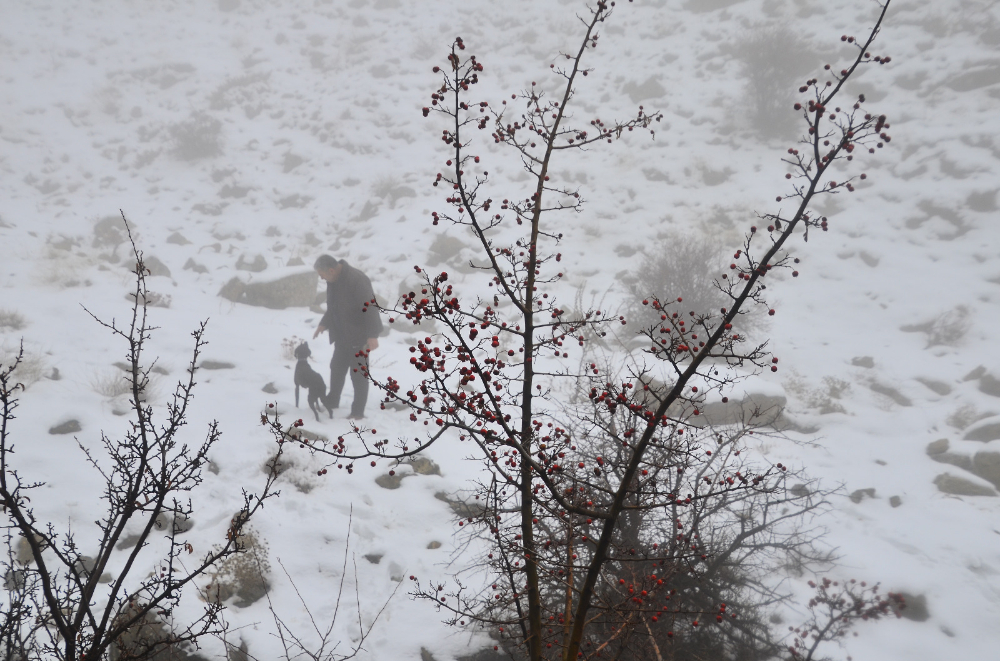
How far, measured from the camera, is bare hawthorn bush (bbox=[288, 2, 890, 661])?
1605 millimetres

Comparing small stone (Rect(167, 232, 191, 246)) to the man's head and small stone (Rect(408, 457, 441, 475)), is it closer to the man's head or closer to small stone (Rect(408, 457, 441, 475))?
the man's head

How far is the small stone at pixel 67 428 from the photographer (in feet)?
20.3

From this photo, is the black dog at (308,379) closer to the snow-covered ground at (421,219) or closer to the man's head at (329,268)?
the snow-covered ground at (421,219)

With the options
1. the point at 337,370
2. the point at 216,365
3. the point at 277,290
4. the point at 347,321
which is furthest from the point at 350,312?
the point at 277,290

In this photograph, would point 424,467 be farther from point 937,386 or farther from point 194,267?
point 194,267

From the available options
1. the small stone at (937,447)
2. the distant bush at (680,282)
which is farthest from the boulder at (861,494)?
the distant bush at (680,282)

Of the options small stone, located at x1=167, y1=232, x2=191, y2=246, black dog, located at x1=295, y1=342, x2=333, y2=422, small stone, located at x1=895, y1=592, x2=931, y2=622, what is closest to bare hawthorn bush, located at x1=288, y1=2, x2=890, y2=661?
small stone, located at x1=895, y1=592, x2=931, y2=622

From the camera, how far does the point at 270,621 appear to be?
14.8 ft

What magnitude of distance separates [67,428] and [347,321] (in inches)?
144

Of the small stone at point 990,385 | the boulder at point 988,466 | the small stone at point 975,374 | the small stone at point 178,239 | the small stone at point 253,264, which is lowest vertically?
the boulder at point 988,466

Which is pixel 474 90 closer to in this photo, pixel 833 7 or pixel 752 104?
pixel 752 104

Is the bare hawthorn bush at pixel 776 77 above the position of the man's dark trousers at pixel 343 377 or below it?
above

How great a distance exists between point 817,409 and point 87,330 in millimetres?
13824

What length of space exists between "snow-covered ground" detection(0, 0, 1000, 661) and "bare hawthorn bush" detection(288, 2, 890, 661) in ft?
3.58
